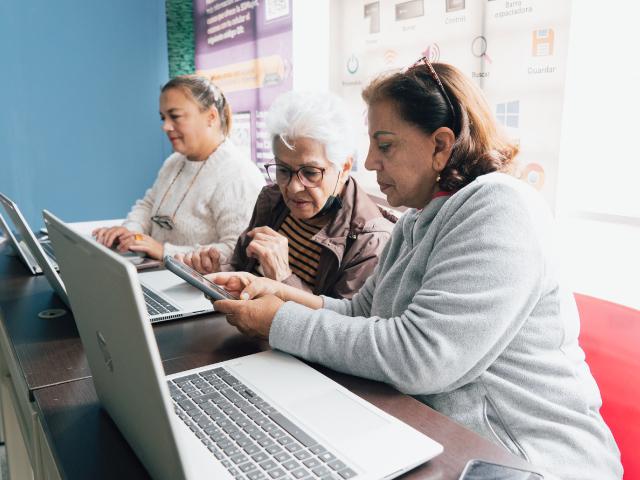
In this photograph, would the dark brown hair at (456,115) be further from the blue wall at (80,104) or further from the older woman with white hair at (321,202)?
the blue wall at (80,104)

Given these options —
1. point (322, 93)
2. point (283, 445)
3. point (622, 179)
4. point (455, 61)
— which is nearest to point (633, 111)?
point (622, 179)

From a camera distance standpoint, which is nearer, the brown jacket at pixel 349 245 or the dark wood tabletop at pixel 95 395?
the dark wood tabletop at pixel 95 395

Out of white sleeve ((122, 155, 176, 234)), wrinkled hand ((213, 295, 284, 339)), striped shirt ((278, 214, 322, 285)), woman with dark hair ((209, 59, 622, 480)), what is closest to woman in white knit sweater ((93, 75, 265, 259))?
white sleeve ((122, 155, 176, 234))

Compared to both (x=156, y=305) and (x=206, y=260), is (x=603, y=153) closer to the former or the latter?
(x=206, y=260)

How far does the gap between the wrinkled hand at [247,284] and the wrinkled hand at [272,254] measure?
0.26m

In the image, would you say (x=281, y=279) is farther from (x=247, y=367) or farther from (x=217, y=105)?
(x=217, y=105)

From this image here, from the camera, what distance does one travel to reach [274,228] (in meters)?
1.86

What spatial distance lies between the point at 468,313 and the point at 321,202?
843 millimetres

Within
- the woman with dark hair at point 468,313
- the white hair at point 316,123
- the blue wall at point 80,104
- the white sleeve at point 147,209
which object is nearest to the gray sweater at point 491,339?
the woman with dark hair at point 468,313

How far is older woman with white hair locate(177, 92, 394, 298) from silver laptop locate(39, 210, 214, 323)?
0.24 meters

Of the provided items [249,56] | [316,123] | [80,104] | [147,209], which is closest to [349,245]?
[316,123]

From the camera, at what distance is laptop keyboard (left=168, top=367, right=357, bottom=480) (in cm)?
66

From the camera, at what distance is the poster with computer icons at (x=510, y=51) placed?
1847 millimetres

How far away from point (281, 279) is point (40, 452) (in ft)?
2.43
